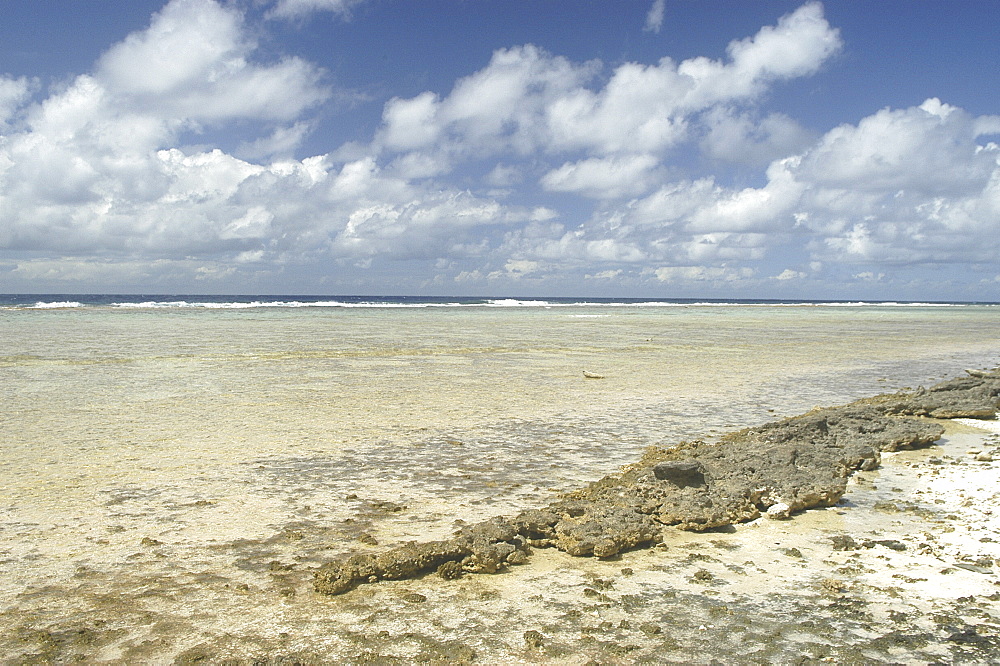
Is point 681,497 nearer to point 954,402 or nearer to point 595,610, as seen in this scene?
point 595,610

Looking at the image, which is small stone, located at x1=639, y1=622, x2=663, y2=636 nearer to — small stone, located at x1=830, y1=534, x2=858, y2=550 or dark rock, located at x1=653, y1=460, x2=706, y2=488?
small stone, located at x1=830, y1=534, x2=858, y2=550

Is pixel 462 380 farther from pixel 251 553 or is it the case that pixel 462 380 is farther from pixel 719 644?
pixel 719 644

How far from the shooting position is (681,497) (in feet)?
18.3

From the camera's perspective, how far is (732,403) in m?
11.5

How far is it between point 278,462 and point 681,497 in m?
4.19

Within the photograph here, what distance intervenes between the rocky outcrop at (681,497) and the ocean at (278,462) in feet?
1.30

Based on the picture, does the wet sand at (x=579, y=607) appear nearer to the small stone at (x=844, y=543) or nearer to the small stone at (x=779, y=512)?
the small stone at (x=844, y=543)

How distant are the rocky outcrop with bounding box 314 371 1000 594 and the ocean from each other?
1.30 feet

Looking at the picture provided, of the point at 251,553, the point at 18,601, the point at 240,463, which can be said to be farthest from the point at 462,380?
the point at 18,601

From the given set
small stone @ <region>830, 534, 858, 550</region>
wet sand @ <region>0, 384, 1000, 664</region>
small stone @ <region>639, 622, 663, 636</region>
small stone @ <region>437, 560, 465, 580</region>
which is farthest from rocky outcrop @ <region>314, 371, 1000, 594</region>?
small stone @ <region>639, 622, 663, 636</region>

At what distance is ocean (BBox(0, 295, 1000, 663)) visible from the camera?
377 centimetres

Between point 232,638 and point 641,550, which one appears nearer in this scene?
point 232,638

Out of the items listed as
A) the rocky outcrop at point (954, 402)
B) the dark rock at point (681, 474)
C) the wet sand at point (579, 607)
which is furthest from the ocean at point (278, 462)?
the rocky outcrop at point (954, 402)

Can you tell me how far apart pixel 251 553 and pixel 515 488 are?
8.25 feet
